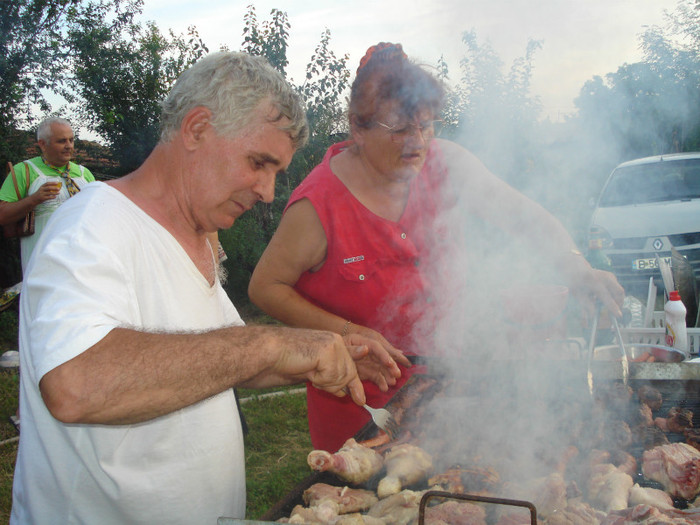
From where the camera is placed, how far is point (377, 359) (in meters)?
2.36

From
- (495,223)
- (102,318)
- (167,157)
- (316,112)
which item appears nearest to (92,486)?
(102,318)

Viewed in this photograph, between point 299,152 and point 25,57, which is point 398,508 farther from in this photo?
point 25,57

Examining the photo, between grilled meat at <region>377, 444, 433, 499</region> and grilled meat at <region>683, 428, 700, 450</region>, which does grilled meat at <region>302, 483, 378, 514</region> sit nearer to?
grilled meat at <region>377, 444, 433, 499</region>

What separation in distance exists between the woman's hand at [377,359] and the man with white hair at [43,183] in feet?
12.7

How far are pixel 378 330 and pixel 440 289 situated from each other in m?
0.40

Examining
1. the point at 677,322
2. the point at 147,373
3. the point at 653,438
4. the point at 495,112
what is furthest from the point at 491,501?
the point at 495,112

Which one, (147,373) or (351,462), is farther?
(351,462)

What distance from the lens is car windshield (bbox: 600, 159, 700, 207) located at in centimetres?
694

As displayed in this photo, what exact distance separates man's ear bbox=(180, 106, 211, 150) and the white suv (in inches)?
234

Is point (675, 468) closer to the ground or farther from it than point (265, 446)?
farther from it

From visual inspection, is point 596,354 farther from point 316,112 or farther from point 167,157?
point 316,112

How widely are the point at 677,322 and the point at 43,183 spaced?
534 cm

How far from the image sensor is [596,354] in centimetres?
289

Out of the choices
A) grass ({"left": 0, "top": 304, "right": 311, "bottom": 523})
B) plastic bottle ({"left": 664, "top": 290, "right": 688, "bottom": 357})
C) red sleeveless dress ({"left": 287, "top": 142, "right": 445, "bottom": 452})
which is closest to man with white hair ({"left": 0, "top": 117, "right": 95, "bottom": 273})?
grass ({"left": 0, "top": 304, "right": 311, "bottom": 523})
